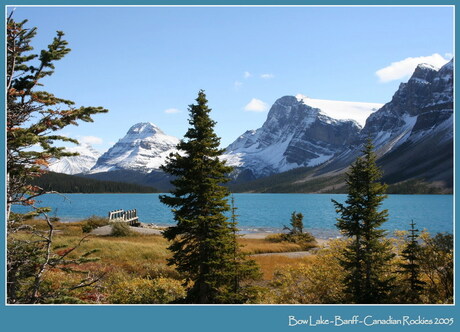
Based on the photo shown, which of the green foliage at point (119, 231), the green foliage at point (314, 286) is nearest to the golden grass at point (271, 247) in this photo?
the green foliage at point (119, 231)

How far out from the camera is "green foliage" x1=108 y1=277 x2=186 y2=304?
17.2 meters

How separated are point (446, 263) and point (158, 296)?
544 inches

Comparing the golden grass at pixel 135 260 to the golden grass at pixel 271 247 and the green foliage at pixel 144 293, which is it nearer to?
the green foliage at pixel 144 293

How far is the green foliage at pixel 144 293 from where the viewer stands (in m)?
17.2

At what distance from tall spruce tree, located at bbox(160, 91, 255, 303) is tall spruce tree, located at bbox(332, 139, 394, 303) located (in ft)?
16.7

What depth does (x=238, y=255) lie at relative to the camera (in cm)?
1831

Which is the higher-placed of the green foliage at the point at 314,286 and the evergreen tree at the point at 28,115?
the evergreen tree at the point at 28,115

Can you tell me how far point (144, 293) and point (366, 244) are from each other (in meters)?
11.3

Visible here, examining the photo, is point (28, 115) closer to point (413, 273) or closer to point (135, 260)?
point (413, 273)

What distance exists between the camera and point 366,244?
1850cm

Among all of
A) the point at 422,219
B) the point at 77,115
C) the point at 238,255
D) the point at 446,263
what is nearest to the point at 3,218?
the point at 77,115

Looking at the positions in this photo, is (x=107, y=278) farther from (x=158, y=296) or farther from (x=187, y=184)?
(x=187, y=184)

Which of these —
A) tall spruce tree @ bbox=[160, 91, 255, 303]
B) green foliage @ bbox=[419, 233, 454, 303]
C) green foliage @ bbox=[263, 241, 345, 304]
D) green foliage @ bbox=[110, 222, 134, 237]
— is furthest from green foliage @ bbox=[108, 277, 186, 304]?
green foliage @ bbox=[110, 222, 134, 237]

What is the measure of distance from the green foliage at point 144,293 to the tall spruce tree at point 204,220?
61.2 inches
